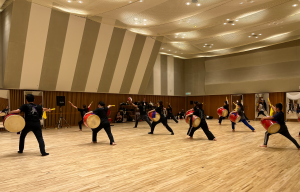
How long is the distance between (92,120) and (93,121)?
40 millimetres

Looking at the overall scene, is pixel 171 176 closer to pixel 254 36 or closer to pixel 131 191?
pixel 131 191

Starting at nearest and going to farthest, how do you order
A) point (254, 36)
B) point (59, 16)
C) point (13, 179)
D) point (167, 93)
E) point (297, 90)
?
point (13, 179)
point (59, 16)
point (254, 36)
point (297, 90)
point (167, 93)

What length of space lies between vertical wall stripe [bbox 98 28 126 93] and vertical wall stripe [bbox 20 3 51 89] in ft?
11.7

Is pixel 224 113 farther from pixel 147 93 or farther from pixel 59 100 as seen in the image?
pixel 59 100

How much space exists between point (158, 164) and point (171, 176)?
29.2 inches

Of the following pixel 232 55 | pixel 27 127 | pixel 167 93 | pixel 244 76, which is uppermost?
pixel 232 55

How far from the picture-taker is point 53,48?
33.9ft

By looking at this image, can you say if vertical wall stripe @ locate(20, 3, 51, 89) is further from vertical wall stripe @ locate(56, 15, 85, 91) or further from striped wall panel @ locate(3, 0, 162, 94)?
vertical wall stripe @ locate(56, 15, 85, 91)

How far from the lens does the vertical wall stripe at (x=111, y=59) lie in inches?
483

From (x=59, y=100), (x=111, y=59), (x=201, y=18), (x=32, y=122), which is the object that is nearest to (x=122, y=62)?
(x=111, y=59)

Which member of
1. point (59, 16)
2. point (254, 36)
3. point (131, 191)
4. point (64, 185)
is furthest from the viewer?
point (254, 36)

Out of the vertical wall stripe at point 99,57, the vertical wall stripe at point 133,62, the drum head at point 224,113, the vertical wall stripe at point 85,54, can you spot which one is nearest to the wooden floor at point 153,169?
the drum head at point 224,113

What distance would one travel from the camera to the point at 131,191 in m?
2.80

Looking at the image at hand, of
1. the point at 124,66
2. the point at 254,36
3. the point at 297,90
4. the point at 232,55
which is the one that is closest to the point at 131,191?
the point at 124,66
